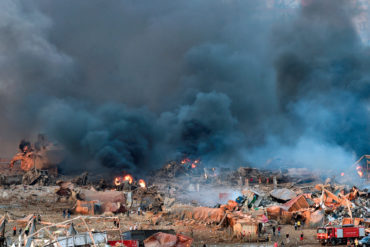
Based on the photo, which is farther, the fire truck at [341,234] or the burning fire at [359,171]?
the burning fire at [359,171]

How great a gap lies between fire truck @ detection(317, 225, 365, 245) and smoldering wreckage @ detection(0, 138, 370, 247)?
7.74 ft

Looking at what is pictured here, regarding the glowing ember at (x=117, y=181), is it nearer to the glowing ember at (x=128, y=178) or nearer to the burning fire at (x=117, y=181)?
the burning fire at (x=117, y=181)

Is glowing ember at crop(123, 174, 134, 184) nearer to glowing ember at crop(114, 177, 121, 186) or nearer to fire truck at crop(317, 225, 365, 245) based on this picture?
glowing ember at crop(114, 177, 121, 186)

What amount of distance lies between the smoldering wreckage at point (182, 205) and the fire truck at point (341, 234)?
236 cm

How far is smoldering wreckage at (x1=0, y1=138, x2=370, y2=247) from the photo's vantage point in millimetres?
28005

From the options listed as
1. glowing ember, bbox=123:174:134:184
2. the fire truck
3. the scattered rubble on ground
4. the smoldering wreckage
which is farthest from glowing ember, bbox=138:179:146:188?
the fire truck

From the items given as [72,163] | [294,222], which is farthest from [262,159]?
[294,222]

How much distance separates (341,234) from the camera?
2583 centimetres

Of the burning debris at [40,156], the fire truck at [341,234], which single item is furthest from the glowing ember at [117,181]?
the fire truck at [341,234]

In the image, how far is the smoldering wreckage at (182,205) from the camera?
28.0m

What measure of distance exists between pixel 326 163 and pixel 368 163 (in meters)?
7.41

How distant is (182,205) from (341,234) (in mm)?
17153

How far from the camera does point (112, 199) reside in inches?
1693

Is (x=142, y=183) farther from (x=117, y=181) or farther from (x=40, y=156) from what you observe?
(x=40, y=156)
